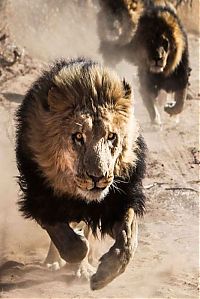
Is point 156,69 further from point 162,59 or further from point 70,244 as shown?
point 70,244

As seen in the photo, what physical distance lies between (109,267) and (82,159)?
643mm

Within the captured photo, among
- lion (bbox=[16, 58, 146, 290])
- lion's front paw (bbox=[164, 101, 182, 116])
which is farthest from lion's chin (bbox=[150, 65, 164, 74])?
lion (bbox=[16, 58, 146, 290])

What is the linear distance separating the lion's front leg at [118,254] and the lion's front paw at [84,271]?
68 cm

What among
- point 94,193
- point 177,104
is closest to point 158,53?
point 177,104

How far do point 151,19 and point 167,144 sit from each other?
2141 mm

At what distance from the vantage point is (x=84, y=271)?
5.42 metres

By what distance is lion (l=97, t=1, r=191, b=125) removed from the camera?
10.4m

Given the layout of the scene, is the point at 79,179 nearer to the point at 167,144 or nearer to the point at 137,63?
the point at 167,144

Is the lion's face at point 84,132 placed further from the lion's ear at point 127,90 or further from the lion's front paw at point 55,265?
the lion's front paw at point 55,265

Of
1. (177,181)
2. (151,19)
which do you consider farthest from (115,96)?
(151,19)

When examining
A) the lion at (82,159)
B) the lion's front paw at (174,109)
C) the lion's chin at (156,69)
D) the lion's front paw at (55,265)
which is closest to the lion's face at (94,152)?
the lion at (82,159)

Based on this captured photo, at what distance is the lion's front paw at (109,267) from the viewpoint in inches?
173

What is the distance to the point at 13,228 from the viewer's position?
621 cm

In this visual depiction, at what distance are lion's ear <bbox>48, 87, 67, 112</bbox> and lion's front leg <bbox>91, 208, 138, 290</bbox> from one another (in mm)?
774
